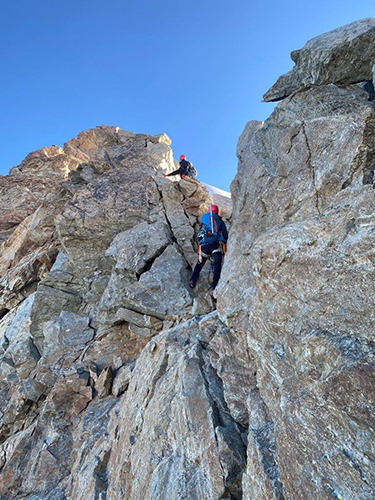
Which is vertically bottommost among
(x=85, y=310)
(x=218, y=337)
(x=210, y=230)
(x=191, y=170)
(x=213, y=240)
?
(x=85, y=310)

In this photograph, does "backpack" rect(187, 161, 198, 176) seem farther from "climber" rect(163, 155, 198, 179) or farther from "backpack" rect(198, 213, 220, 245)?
"backpack" rect(198, 213, 220, 245)

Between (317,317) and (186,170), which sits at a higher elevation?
(186,170)

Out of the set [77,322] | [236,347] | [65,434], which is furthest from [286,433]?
[77,322]

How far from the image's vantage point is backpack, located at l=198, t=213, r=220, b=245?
50.3 feet

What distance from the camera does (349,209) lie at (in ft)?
20.6

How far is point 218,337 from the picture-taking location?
10.0 m

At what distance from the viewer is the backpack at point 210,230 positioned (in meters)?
15.3

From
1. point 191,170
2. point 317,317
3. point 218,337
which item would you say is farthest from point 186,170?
point 317,317

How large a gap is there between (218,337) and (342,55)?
466 inches

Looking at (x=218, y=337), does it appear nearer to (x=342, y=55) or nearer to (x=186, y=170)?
(x=342, y=55)

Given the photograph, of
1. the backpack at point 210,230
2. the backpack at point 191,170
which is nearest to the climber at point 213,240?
the backpack at point 210,230

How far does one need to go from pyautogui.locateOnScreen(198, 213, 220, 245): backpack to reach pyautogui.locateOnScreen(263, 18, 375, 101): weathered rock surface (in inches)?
285

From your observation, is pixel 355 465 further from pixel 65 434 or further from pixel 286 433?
pixel 65 434

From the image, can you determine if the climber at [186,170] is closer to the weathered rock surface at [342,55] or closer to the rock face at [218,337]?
the rock face at [218,337]
